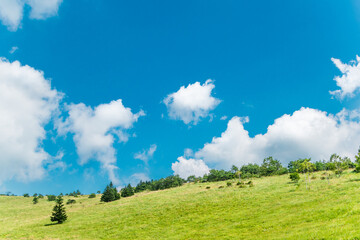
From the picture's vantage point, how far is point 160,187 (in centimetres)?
15550

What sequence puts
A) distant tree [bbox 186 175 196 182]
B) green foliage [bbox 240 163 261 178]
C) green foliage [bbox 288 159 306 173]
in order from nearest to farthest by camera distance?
1. green foliage [bbox 288 159 306 173]
2. green foliage [bbox 240 163 261 178]
3. distant tree [bbox 186 175 196 182]

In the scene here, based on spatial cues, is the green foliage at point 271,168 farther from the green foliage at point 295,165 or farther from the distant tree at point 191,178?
the distant tree at point 191,178

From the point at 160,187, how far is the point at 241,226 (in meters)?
131

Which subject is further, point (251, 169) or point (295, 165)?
point (251, 169)

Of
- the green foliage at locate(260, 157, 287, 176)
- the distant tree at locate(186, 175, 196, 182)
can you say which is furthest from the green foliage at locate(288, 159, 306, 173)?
the distant tree at locate(186, 175, 196, 182)

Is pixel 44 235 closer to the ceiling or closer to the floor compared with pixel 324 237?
closer to the ceiling

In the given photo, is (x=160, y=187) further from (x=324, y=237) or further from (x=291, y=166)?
(x=324, y=237)

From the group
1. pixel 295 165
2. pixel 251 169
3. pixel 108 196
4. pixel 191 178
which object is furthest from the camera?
pixel 191 178

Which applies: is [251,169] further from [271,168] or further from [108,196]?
[108,196]

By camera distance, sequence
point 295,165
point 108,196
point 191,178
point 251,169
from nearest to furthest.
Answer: point 108,196 → point 295,165 → point 251,169 → point 191,178

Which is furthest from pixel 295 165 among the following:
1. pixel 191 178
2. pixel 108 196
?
pixel 108 196

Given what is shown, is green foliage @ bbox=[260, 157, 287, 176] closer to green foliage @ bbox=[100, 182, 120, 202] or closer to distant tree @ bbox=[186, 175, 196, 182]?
distant tree @ bbox=[186, 175, 196, 182]

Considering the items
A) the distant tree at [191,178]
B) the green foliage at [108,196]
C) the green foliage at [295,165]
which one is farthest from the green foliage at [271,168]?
the green foliage at [108,196]

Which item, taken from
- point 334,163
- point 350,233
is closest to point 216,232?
point 350,233
